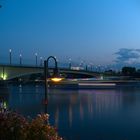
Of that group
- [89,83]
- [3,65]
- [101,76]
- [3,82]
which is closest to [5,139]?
[3,82]

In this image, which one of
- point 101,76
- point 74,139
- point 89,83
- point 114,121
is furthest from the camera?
point 101,76

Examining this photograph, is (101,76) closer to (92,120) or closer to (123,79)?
(123,79)

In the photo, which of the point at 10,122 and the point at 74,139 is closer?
the point at 10,122

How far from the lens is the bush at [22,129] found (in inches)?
296

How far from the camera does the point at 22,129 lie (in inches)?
299

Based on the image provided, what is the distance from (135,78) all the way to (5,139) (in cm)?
17728

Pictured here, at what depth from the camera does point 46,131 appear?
770 centimetres

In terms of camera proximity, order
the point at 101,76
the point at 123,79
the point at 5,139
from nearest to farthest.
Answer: the point at 5,139 → the point at 101,76 → the point at 123,79

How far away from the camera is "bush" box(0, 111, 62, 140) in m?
7.51

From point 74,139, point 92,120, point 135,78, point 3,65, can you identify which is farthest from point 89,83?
point 74,139

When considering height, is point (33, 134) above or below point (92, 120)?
above

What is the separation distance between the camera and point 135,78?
599 ft

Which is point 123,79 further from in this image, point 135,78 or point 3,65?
point 3,65

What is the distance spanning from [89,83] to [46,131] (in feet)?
443
